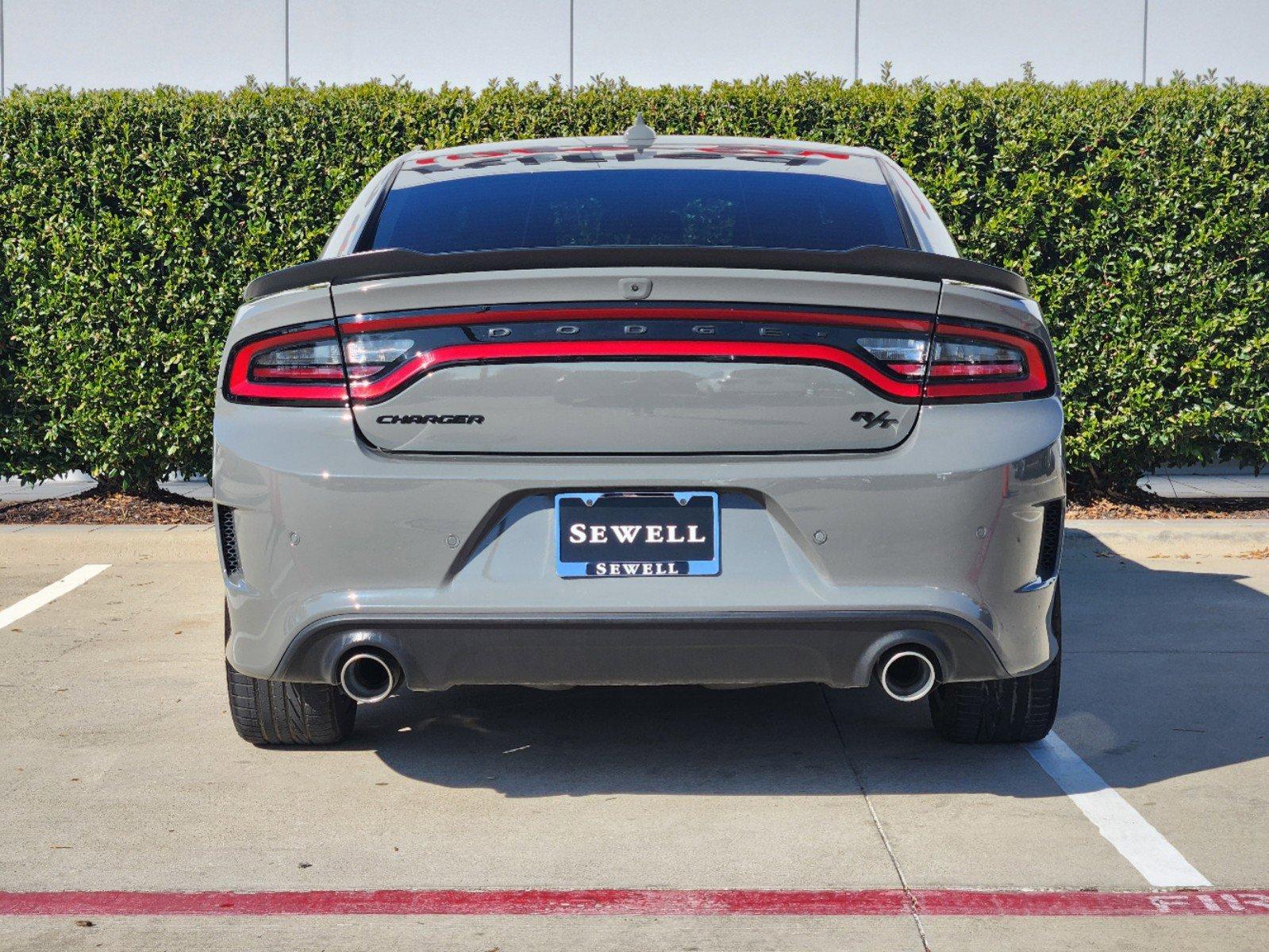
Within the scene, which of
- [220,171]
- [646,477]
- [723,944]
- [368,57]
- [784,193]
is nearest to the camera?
[723,944]

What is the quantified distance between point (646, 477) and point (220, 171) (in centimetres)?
563

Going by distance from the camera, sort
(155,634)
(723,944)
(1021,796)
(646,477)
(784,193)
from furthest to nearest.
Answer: (155,634) → (784,193) → (1021,796) → (646,477) → (723,944)

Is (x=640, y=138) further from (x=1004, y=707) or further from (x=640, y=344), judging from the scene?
(x=1004, y=707)

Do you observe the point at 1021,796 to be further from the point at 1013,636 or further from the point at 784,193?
the point at 784,193

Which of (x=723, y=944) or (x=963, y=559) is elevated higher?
(x=963, y=559)

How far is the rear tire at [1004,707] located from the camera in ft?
13.7

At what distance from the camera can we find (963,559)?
3.48 m

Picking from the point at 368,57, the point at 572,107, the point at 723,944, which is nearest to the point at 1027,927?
the point at 723,944

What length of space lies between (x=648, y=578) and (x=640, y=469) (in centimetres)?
25

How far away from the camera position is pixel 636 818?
3.77 meters

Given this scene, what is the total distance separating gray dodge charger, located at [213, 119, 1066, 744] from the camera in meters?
3.42

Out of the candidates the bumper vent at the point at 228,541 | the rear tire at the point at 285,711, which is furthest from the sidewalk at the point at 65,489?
the bumper vent at the point at 228,541

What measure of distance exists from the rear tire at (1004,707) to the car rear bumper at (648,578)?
68 cm

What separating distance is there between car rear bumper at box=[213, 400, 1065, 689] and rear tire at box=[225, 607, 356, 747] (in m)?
0.71
